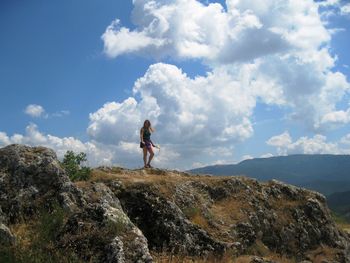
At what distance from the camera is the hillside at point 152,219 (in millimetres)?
12353

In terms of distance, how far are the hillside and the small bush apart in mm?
466

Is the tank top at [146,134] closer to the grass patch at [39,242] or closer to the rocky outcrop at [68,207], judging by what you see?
the rocky outcrop at [68,207]

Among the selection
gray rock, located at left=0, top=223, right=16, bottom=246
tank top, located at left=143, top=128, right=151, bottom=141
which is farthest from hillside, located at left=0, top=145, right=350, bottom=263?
tank top, located at left=143, top=128, right=151, bottom=141

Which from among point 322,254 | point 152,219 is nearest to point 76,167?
point 152,219

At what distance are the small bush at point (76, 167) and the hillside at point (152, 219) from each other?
0.47 meters

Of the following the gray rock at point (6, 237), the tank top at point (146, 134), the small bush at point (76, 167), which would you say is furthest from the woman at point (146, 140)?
the gray rock at point (6, 237)

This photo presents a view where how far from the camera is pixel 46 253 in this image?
12.0 metres

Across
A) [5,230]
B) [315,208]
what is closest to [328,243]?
[315,208]

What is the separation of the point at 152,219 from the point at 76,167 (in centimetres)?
579

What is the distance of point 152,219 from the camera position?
18.1m

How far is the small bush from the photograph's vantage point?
2145 centimetres

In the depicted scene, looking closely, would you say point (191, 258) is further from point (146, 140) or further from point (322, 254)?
point (146, 140)

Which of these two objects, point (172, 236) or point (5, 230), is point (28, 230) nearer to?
point (5, 230)

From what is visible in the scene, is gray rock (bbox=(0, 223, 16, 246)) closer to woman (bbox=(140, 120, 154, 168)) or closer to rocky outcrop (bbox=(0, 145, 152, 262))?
rocky outcrop (bbox=(0, 145, 152, 262))
